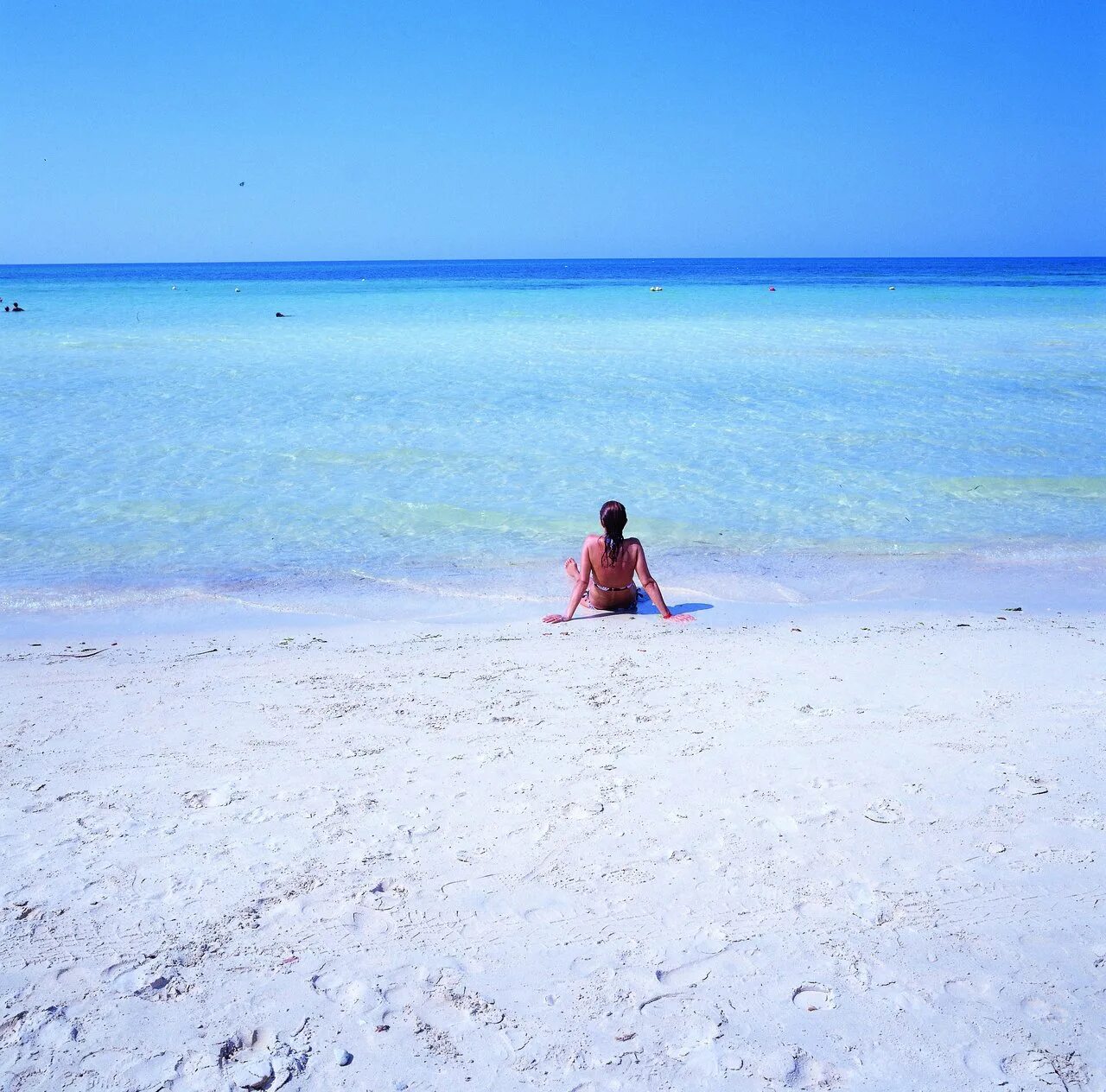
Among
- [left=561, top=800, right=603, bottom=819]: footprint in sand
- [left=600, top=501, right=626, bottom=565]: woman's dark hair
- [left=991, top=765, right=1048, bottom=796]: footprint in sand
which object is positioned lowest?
[left=561, top=800, right=603, bottom=819]: footprint in sand

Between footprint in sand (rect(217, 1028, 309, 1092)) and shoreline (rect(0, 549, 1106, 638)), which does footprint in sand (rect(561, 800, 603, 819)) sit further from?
shoreline (rect(0, 549, 1106, 638))

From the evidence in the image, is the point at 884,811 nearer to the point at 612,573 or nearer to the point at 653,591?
the point at 653,591

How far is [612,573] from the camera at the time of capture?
6.91 m

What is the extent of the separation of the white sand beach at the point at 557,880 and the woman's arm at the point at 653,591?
51.9 inches

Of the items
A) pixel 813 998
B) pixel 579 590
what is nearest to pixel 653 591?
pixel 579 590

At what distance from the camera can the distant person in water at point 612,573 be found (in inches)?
266

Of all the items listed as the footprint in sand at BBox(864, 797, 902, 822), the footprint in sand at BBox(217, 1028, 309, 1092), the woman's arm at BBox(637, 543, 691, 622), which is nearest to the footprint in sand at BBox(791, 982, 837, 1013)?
the footprint in sand at BBox(864, 797, 902, 822)

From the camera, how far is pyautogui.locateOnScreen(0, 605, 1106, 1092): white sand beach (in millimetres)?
2635

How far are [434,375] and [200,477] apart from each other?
910 centimetres

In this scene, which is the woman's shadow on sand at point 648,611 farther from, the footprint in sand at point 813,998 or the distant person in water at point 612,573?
the footprint in sand at point 813,998

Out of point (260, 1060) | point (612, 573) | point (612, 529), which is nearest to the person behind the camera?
point (260, 1060)

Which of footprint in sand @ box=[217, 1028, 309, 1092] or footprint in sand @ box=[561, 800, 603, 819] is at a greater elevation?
Result: footprint in sand @ box=[561, 800, 603, 819]

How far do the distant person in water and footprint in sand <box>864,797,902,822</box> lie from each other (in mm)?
3030

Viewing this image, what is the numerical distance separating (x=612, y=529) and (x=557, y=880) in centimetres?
369
